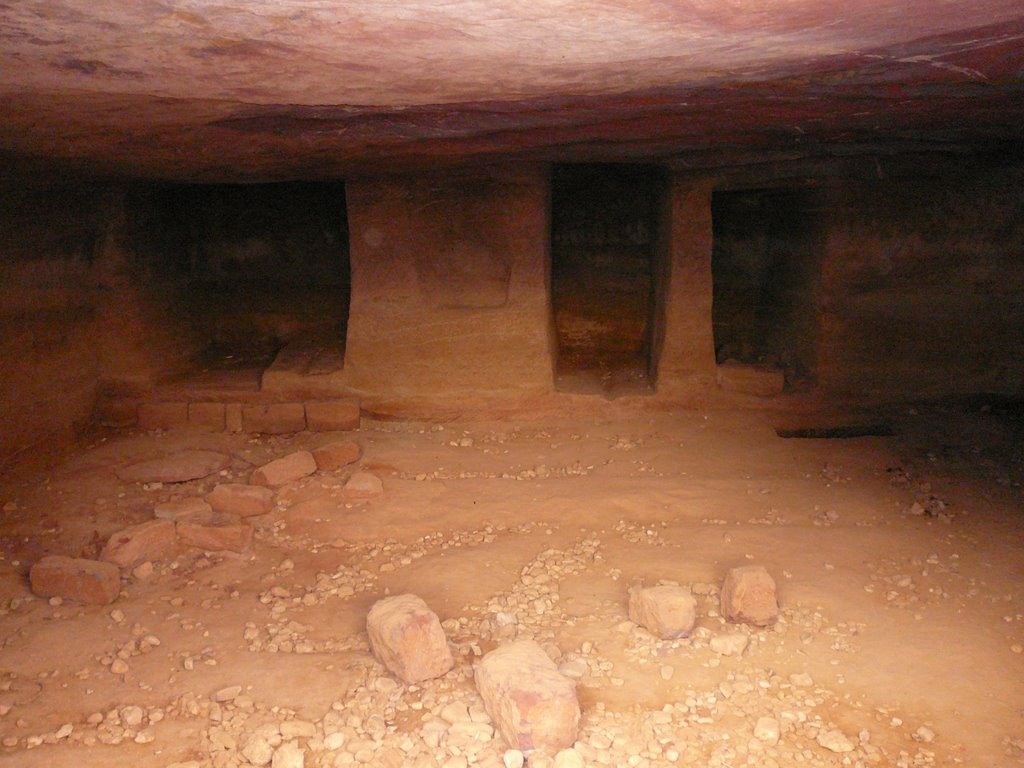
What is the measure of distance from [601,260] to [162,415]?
3643mm

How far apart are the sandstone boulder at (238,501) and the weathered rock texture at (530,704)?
2043mm

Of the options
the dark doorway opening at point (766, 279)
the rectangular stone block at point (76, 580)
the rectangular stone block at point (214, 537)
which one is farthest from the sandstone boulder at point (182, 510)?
the dark doorway opening at point (766, 279)

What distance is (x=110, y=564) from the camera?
367 centimetres

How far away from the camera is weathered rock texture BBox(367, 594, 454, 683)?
9.75 ft

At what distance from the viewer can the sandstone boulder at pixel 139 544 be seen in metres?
3.85

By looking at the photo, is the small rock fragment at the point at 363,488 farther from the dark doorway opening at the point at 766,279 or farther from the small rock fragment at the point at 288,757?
the dark doorway opening at the point at 766,279

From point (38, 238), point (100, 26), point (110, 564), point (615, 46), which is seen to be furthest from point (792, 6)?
point (38, 238)

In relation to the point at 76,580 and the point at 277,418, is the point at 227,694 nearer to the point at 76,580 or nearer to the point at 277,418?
the point at 76,580

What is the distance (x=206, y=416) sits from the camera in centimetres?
558

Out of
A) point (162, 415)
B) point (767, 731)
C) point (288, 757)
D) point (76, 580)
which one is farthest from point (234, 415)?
point (767, 731)

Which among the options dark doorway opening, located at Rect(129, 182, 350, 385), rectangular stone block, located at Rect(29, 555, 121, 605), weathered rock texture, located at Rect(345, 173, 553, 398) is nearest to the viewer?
rectangular stone block, located at Rect(29, 555, 121, 605)

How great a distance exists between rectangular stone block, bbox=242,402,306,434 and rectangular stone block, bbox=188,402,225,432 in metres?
0.21

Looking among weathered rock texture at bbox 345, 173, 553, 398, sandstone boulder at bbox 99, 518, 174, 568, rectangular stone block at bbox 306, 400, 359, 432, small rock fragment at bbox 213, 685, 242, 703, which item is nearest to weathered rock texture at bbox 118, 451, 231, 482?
rectangular stone block at bbox 306, 400, 359, 432

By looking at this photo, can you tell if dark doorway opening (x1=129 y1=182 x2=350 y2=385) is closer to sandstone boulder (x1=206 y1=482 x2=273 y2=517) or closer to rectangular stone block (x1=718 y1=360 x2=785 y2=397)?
sandstone boulder (x1=206 y1=482 x2=273 y2=517)
